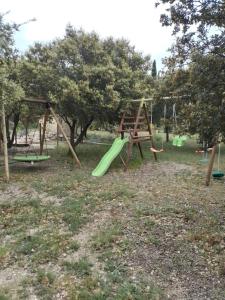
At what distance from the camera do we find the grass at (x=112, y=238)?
219 inches

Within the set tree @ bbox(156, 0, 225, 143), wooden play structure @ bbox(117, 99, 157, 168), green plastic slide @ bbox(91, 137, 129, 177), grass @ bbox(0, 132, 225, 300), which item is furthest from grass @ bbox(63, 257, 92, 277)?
wooden play structure @ bbox(117, 99, 157, 168)

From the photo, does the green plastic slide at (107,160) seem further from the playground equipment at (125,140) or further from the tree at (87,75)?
the tree at (87,75)

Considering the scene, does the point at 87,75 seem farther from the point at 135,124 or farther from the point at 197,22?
the point at 197,22

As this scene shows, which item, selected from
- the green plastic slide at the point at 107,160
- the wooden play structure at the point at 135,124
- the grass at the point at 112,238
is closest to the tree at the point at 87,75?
the wooden play structure at the point at 135,124

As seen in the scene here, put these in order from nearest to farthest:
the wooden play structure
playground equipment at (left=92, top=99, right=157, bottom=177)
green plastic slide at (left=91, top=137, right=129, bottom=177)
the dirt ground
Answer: the dirt ground
green plastic slide at (left=91, top=137, right=129, bottom=177)
playground equipment at (left=92, top=99, right=157, bottom=177)
the wooden play structure

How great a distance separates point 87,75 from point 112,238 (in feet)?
28.8

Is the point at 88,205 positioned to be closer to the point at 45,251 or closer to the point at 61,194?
the point at 61,194

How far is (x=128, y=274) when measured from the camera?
5.83 meters

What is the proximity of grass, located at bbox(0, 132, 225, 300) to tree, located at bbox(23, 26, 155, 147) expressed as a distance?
149 inches

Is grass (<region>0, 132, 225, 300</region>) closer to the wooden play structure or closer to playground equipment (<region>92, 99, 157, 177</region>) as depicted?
playground equipment (<region>92, 99, 157, 177</region>)

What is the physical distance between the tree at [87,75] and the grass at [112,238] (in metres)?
3.77

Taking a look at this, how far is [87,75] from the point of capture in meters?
14.5

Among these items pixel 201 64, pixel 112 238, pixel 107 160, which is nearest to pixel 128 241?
pixel 112 238

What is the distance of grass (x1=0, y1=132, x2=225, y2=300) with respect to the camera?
A: 556cm
